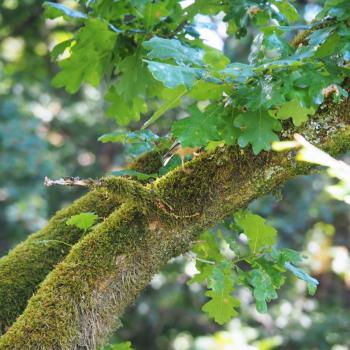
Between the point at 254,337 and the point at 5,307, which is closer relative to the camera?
the point at 5,307

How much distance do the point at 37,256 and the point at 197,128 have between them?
24.6 inches

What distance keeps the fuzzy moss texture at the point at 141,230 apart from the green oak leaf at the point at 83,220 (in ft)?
0.18

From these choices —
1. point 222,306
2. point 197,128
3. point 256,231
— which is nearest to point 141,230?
point 197,128

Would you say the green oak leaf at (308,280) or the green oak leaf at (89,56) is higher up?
the green oak leaf at (89,56)

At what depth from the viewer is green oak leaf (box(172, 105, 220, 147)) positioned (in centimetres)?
127

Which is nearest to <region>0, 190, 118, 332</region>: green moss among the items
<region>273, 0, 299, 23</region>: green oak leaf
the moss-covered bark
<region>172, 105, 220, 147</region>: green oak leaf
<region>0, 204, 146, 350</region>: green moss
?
the moss-covered bark

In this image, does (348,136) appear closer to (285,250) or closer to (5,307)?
(285,250)

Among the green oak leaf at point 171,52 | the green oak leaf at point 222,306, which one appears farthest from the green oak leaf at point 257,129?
the green oak leaf at point 222,306

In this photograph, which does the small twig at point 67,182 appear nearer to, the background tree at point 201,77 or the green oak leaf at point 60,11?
the background tree at point 201,77

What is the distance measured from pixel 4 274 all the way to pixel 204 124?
708 millimetres

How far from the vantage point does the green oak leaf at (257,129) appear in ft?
4.04

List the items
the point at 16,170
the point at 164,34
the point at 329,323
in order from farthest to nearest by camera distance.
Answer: the point at 329,323
the point at 16,170
the point at 164,34

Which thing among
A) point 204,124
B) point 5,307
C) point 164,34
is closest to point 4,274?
point 5,307

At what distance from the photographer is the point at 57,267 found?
1362mm
